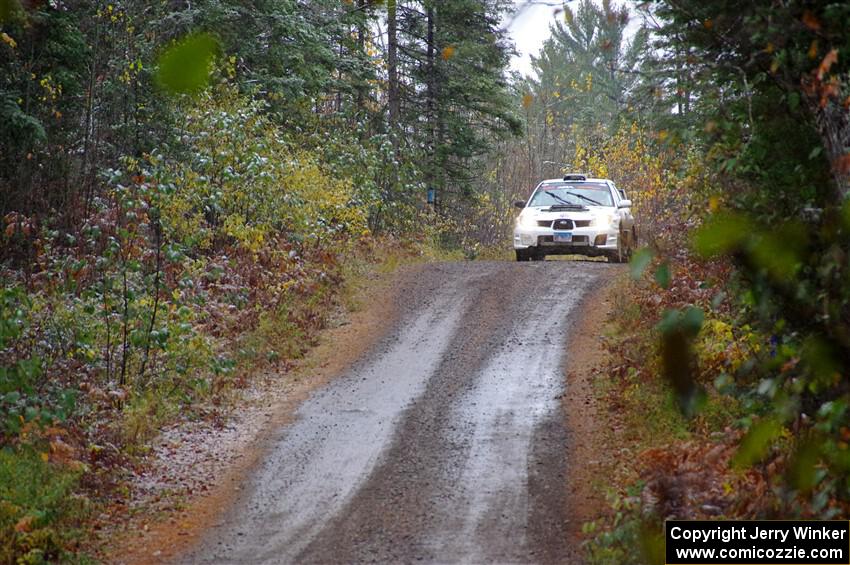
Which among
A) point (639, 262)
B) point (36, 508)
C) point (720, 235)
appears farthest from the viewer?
point (36, 508)

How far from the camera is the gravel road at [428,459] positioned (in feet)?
24.1

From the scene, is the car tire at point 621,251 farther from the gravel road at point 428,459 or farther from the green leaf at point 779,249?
the green leaf at point 779,249

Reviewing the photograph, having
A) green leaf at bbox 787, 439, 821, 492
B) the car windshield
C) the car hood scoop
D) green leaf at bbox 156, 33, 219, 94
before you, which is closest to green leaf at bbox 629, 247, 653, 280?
green leaf at bbox 787, 439, 821, 492

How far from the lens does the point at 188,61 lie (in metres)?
2.60

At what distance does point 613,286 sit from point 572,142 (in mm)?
41318

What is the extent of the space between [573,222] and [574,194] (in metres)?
1.05

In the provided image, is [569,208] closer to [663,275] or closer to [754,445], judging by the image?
[663,275]

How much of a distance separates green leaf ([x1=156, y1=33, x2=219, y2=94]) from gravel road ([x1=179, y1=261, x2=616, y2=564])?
5.00 m

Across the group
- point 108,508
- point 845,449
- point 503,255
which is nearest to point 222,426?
point 108,508

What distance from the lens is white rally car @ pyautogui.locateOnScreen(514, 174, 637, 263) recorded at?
770 inches

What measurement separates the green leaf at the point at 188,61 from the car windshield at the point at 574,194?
17.7m

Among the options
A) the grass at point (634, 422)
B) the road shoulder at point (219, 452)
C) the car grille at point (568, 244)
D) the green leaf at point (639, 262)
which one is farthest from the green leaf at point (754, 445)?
the car grille at point (568, 244)

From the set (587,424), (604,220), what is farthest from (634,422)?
(604,220)

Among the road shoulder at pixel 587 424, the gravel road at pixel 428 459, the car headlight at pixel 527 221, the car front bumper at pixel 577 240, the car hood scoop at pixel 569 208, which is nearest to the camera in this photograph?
the gravel road at pixel 428 459
